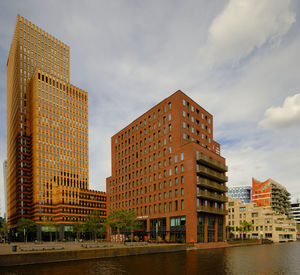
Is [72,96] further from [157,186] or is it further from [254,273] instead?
[254,273]

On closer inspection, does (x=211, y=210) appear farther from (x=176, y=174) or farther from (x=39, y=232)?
(x=39, y=232)

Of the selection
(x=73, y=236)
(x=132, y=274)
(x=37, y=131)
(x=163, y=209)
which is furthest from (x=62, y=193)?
(x=132, y=274)

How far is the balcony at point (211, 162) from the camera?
85.8m

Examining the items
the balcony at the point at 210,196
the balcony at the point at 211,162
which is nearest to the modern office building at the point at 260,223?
the balcony at the point at 210,196

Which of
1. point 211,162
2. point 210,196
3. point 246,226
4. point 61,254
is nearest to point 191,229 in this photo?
point 210,196

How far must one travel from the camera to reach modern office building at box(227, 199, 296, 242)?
144m

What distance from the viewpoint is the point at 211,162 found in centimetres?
8962

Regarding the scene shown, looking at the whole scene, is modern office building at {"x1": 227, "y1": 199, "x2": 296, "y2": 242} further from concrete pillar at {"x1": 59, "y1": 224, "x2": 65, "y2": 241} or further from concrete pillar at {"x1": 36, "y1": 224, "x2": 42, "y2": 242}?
concrete pillar at {"x1": 36, "y1": 224, "x2": 42, "y2": 242}

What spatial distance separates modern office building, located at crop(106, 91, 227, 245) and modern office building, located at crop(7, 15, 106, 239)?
65.9m

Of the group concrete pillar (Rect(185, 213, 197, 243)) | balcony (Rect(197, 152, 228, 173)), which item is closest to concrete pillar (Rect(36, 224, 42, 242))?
concrete pillar (Rect(185, 213, 197, 243))

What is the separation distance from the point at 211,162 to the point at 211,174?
3.44 meters

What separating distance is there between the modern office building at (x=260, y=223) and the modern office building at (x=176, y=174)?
57767 millimetres

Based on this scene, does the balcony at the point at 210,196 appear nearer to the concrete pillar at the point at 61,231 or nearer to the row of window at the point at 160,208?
the row of window at the point at 160,208

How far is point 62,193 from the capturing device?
167250mm
